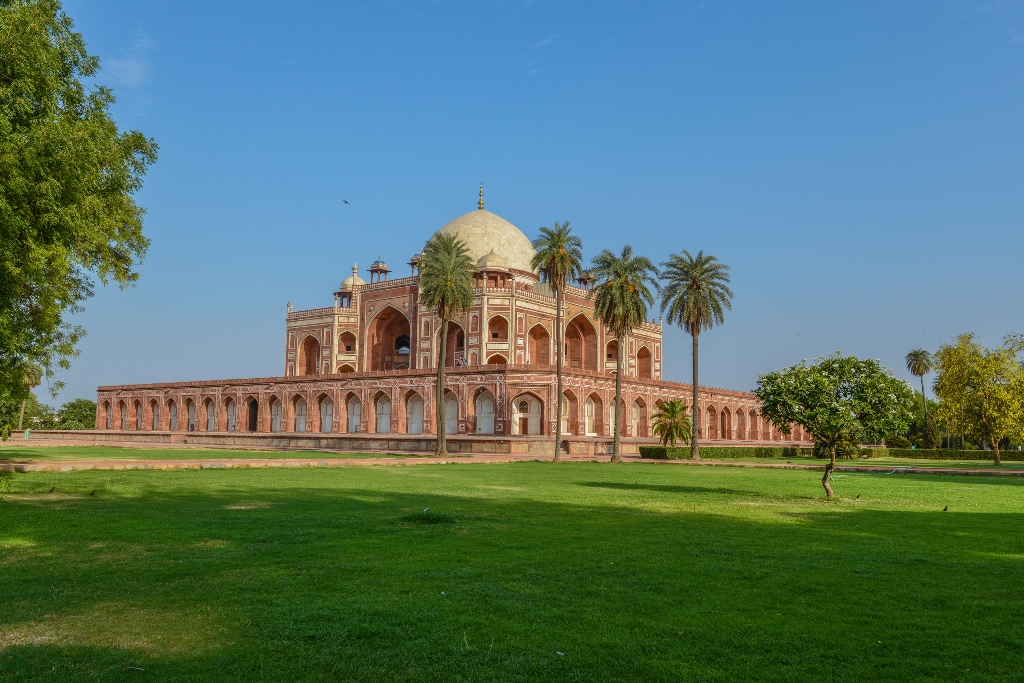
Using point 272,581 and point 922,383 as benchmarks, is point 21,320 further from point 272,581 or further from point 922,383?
point 922,383

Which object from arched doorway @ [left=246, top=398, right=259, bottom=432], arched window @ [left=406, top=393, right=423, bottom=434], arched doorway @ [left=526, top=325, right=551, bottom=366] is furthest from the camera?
arched doorway @ [left=246, top=398, right=259, bottom=432]

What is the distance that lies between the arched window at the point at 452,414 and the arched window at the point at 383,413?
16.1 ft

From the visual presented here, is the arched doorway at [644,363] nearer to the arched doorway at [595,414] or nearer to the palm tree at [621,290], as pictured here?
the arched doorway at [595,414]

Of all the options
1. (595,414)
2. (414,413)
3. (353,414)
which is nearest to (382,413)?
(414,413)

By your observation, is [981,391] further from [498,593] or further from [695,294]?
[498,593]

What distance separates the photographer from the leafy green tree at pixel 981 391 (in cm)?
3788

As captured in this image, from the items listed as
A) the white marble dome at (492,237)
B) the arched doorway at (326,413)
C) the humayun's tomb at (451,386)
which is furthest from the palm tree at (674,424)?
the arched doorway at (326,413)

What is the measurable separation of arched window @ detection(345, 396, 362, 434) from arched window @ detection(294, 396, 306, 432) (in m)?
4.84

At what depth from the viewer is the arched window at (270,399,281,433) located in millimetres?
61241

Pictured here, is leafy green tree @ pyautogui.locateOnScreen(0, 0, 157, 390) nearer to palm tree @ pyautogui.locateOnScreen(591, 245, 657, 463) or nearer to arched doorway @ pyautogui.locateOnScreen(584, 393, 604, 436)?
palm tree @ pyautogui.locateOnScreen(591, 245, 657, 463)

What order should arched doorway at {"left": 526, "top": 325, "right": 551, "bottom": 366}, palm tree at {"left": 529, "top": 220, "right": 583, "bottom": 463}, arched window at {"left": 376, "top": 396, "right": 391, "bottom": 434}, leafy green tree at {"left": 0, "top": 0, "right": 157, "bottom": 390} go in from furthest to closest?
1. arched doorway at {"left": 526, "top": 325, "right": 551, "bottom": 366}
2. arched window at {"left": 376, "top": 396, "right": 391, "bottom": 434}
3. palm tree at {"left": 529, "top": 220, "right": 583, "bottom": 463}
4. leafy green tree at {"left": 0, "top": 0, "right": 157, "bottom": 390}

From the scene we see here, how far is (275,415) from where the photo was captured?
6178 cm

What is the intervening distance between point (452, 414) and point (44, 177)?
40.4m

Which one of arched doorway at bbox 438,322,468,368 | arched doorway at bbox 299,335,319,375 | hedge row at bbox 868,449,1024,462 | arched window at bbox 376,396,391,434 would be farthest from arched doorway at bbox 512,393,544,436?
arched doorway at bbox 299,335,319,375
